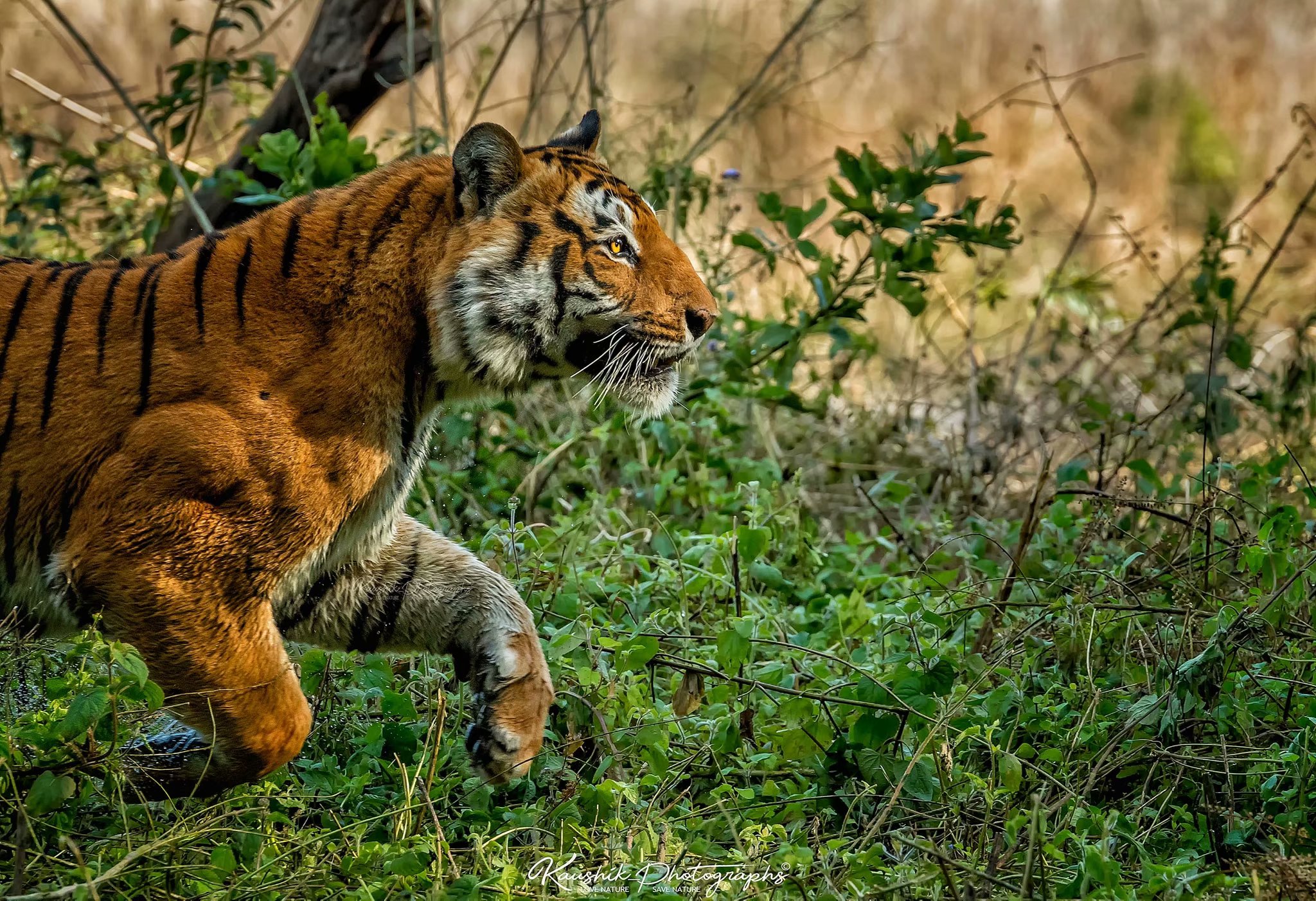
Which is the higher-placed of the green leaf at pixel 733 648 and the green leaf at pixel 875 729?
the green leaf at pixel 733 648

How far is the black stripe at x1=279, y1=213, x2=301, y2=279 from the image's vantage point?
9.70 ft

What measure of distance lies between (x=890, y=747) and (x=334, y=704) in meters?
1.19

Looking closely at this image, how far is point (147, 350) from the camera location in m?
2.87

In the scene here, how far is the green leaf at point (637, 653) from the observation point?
286 cm

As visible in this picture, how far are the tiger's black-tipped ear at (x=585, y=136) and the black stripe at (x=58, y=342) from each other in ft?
3.61

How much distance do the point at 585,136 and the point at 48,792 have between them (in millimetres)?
1897

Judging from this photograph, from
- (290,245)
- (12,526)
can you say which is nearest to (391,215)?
(290,245)

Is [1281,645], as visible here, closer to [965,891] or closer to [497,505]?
[965,891]

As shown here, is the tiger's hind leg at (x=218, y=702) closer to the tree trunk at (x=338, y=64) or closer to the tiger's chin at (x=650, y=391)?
the tiger's chin at (x=650, y=391)

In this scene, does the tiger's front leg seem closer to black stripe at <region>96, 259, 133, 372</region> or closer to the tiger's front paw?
the tiger's front paw

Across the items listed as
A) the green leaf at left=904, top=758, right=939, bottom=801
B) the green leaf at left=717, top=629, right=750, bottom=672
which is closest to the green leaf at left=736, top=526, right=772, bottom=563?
the green leaf at left=717, top=629, right=750, bottom=672

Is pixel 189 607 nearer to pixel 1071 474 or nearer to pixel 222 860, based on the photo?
pixel 222 860

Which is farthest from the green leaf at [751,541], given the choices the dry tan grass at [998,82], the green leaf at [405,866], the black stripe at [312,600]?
the dry tan grass at [998,82]

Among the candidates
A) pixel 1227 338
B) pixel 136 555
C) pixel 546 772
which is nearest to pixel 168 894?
pixel 136 555
